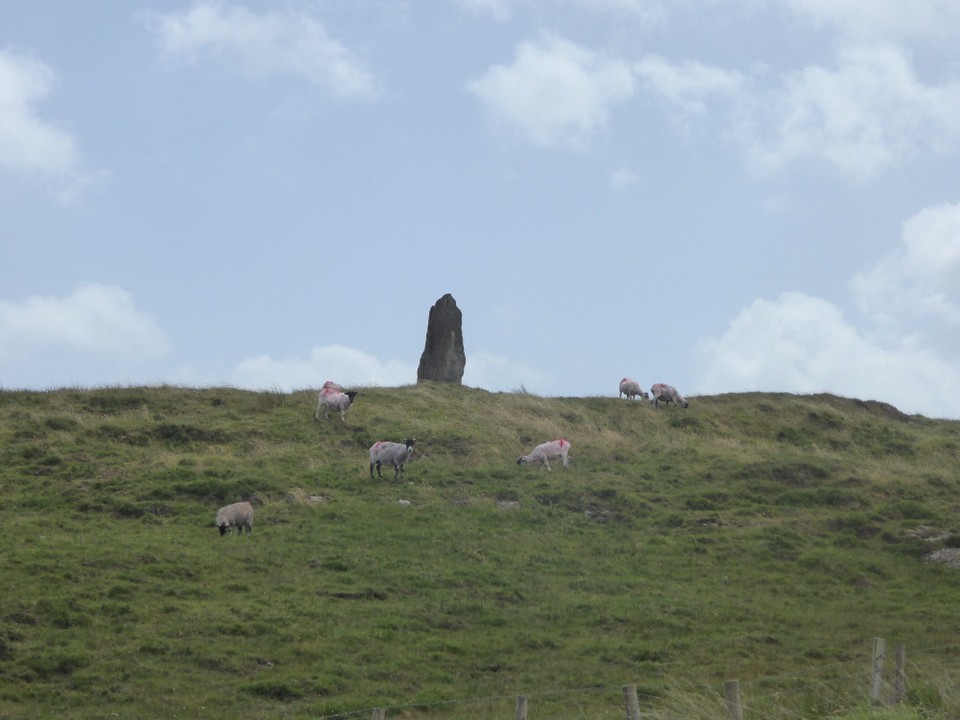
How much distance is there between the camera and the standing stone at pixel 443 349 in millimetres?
53906

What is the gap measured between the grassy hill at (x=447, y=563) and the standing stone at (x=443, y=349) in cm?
657

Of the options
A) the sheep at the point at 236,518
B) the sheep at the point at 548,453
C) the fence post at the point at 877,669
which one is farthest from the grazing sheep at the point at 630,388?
the fence post at the point at 877,669

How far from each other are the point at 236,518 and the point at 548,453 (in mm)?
12900

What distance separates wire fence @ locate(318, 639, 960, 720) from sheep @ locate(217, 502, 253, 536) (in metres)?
11.7

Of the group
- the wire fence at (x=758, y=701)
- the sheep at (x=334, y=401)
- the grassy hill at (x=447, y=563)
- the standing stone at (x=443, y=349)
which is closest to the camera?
the wire fence at (x=758, y=701)

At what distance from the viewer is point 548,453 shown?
38.6m

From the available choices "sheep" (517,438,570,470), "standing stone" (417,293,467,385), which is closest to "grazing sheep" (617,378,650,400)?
"standing stone" (417,293,467,385)

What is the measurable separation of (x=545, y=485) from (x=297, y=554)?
10530 millimetres

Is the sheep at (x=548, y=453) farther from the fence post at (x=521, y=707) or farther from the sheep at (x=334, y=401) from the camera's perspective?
the fence post at (x=521, y=707)

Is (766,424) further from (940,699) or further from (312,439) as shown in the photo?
(940,699)

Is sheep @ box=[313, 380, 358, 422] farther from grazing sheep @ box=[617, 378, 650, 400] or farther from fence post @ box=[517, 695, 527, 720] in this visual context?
fence post @ box=[517, 695, 527, 720]

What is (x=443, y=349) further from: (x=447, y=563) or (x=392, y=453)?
(x=447, y=563)

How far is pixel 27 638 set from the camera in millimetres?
21422

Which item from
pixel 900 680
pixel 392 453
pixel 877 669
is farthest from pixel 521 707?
pixel 392 453
